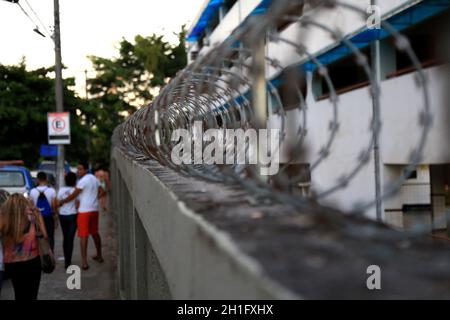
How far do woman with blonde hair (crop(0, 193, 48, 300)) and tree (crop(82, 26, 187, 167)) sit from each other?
111 feet

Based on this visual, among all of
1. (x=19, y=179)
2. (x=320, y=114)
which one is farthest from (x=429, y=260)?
(x=320, y=114)

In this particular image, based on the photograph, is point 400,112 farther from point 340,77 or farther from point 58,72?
point 58,72

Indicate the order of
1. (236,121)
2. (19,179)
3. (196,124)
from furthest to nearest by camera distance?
(19,179), (196,124), (236,121)

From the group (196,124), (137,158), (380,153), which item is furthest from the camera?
(380,153)

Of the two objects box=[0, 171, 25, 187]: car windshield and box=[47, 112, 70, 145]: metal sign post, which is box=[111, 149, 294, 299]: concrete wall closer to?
box=[0, 171, 25, 187]: car windshield

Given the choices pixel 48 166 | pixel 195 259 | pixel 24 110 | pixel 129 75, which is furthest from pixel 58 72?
pixel 129 75

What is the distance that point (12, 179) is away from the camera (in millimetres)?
15016

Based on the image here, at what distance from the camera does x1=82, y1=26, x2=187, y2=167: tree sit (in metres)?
41.2

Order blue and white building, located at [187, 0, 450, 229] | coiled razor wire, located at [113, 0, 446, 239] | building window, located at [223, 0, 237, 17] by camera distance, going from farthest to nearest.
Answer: building window, located at [223, 0, 237, 17] → blue and white building, located at [187, 0, 450, 229] → coiled razor wire, located at [113, 0, 446, 239]

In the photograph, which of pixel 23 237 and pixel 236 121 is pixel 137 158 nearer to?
pixel 23 237

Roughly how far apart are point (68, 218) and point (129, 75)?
33.4 m

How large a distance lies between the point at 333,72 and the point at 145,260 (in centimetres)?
1442

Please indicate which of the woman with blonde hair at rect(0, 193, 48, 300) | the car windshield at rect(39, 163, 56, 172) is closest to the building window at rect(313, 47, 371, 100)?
the woman with blonde hair at rect(0, 193, 48, 300)

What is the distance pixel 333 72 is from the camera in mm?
18188
